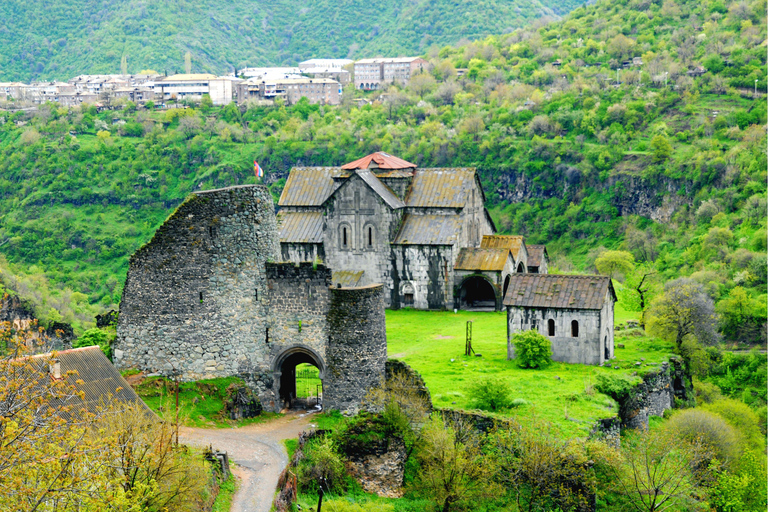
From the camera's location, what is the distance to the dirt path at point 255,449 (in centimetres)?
2036

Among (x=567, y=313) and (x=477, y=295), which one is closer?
(x=567, y=313)

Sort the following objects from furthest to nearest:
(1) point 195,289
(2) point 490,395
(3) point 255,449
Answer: (2) point 490,395 < (1) point 195,289 < (3) point 255,449

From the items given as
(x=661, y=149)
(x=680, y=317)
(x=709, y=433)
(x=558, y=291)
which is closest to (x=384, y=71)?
(x=661, y=149)

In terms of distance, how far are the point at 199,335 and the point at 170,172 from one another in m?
102

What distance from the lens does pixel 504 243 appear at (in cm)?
4631

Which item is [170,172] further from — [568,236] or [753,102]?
[753,102]

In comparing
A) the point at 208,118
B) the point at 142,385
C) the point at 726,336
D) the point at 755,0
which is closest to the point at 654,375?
the point at 142,385

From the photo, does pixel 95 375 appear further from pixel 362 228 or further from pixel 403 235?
pixel 403 235

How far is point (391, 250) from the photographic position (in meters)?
45.0

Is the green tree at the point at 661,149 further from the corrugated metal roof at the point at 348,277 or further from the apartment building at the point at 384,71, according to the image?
the apartment building at the point at 384,71

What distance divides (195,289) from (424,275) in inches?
874

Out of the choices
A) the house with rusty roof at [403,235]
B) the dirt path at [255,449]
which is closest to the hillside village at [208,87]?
the house with rusty roof at [403,235]

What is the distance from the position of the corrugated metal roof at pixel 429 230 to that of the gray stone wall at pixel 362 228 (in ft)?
1.74

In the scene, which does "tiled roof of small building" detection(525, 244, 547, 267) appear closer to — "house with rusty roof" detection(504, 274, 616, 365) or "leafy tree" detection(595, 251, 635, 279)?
"leafy tree" detection(595, 251, 635, 279)
